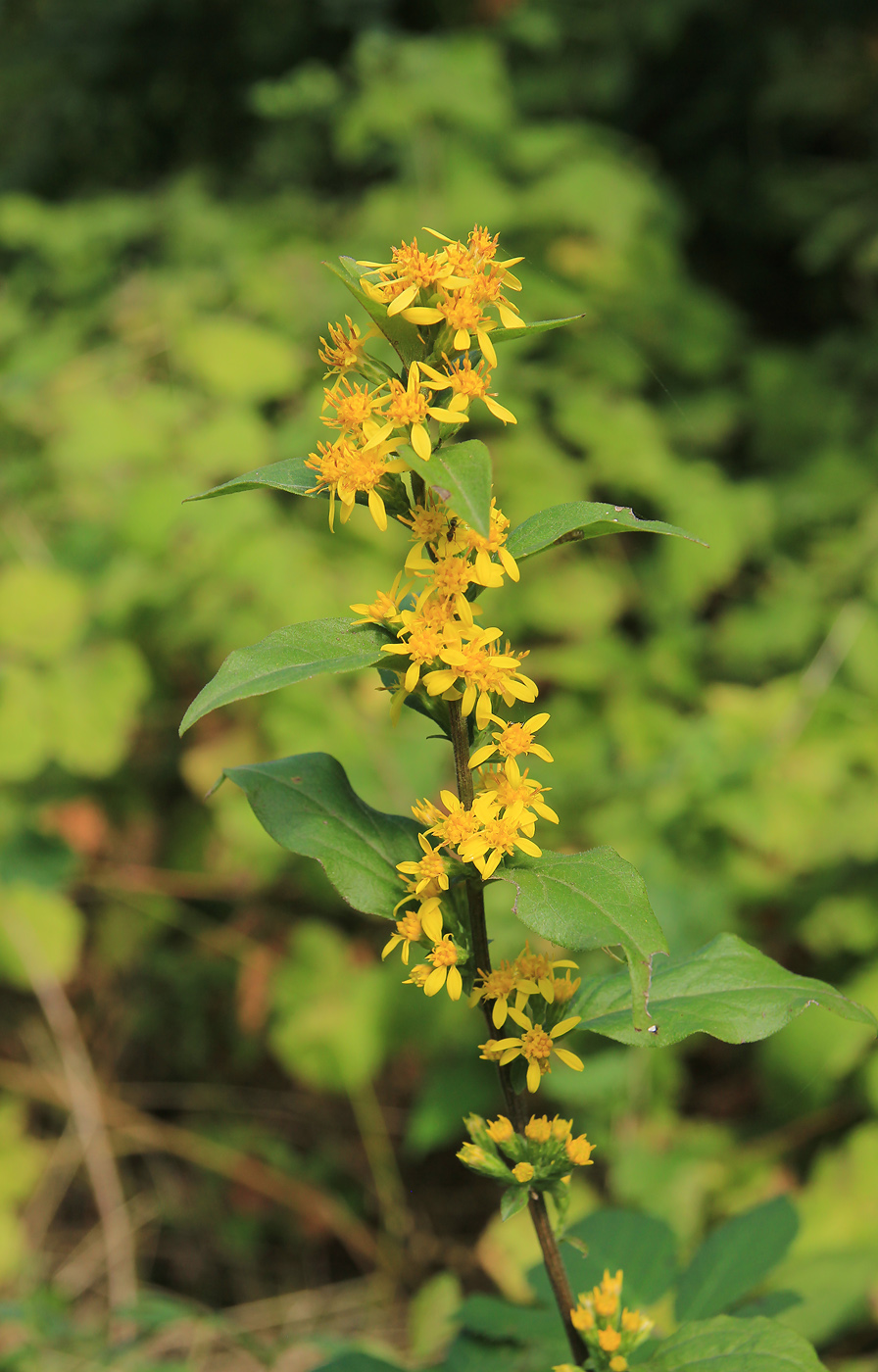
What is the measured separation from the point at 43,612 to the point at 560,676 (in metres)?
1.27

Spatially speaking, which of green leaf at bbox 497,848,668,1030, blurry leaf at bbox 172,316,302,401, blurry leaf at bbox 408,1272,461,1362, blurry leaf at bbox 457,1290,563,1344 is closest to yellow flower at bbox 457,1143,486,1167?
green leaf at bbox 497,848,668,1030

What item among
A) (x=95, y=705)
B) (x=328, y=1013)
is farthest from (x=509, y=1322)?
(x=95, y=705)

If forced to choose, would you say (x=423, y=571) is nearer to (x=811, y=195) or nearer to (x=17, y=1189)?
(x=17, y=1189)

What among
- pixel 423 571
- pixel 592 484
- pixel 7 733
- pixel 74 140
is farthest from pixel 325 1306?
pixel 74 140

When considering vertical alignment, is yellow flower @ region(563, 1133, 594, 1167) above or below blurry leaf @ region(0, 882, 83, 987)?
above

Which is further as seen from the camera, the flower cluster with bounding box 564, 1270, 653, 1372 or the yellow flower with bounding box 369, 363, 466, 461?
the flower cluster with bounding box 564, 1270, 653, 1372

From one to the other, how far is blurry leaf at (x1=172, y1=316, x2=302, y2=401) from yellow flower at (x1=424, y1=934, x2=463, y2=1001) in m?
2.17

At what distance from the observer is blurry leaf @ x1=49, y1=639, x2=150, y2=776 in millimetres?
2248

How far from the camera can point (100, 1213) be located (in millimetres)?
2238

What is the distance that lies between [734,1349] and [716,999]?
0.86 ft

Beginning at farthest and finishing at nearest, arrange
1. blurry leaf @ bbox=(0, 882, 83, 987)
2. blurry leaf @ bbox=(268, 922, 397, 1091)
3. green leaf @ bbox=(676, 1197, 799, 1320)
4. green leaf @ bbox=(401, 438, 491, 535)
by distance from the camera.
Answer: blurry leaf @ bbox=(0, 882, 83, 987) < blurry leaf @ bbox=(268, 922, 397, 1091) < green leaf @ bbox=(676, 1197, 799, 1320) < green leaf @ bbox=(401, 438, 491, 535)

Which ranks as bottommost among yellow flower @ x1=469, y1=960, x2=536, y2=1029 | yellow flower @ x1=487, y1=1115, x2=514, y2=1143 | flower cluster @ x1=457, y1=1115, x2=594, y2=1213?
flower cluster @ x1=457, y1=1115, x2=594, y2=1213

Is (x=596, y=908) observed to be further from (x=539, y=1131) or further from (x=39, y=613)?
(x=39, y=613)

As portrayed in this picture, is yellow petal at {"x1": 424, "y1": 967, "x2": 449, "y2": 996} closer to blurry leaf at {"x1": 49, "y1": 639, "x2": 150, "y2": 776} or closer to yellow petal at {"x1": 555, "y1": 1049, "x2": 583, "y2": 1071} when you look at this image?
yellow petal at {"x1": 555, "y1": 1049, "x2": 583, "y2": 1071}
